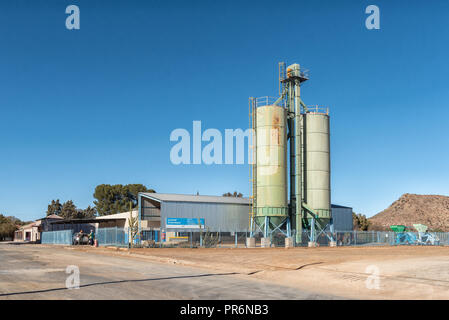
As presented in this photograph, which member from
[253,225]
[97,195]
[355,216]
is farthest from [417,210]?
[253,225]

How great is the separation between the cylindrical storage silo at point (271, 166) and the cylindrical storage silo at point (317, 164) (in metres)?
3.15

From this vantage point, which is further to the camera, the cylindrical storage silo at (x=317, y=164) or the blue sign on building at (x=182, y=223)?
the cylindrical storage silo at (x=317, y=164)

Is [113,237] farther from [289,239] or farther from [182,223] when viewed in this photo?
[289,239]

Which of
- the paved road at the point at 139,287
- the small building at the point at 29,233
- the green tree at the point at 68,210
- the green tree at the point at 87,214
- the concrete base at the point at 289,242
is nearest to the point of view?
the paved road at the point at 139,287

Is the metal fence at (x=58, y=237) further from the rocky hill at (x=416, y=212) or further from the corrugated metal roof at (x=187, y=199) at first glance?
the rocky hill at (x=416, y=212)

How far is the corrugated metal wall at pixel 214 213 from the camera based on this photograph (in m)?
49.4

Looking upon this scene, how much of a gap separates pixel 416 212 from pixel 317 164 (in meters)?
104

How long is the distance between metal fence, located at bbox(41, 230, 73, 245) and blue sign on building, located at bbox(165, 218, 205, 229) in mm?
14723

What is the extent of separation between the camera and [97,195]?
110m

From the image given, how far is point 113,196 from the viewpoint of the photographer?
108812 mm

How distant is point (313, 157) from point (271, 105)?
24.9 feet

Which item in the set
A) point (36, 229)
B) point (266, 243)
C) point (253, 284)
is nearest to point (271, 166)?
point (266, 243)

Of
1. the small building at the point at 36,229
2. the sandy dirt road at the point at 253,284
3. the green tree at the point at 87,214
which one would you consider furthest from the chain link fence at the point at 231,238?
the green tree at the point at 87,214
